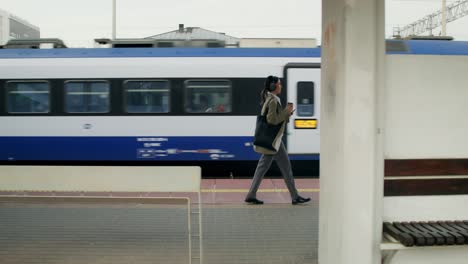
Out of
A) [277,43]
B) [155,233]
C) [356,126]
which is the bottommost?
[155,233]

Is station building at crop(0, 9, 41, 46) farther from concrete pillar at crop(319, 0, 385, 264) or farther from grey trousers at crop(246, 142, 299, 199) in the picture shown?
concrete pillar at crop(319, 0, 385, 264)

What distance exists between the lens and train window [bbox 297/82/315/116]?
982 cm

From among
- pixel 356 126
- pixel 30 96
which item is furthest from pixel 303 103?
pixel 356 126

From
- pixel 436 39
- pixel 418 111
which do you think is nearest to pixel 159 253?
pixel 418 111

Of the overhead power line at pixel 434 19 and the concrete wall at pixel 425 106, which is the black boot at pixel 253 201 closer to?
the concrete wall at pixel 425 106

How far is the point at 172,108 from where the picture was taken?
9.91 meters

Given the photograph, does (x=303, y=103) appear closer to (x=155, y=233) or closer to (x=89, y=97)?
(x=89, y=97)

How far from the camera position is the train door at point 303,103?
32.1ft

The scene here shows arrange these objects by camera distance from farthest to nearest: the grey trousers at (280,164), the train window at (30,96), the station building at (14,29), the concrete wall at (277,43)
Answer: the station building at (14,29) < the concrete wall at (277,43) < the train window at (30,96) < the grey trousers at (280,164)

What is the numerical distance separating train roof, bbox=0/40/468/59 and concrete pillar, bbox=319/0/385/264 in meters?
6.74

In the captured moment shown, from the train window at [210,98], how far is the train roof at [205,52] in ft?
2.18

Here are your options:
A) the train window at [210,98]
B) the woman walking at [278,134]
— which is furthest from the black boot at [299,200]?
the train window at [210,98]

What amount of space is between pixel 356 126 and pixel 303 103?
683 centimetres

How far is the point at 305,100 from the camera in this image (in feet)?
32.3
